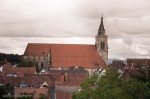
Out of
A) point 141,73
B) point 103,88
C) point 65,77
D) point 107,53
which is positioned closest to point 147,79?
point 141,73

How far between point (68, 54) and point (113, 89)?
9866cm

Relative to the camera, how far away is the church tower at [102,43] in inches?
5364

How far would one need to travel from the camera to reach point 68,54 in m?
140

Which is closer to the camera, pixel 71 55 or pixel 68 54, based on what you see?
pixel 71 55

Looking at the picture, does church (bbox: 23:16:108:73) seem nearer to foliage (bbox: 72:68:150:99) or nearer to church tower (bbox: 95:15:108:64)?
church tower (bbox: 95:15:108:64)

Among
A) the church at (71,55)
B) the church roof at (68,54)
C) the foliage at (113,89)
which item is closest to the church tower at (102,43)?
the church at (71,55)

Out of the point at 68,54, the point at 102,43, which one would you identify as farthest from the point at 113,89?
the point at 68,54

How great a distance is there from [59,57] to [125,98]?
99.3 meters

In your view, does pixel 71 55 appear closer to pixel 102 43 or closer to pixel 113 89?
pixel 102 43

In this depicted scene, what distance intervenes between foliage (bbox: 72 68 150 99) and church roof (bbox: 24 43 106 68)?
8996cm

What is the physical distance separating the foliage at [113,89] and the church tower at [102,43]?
8876cm

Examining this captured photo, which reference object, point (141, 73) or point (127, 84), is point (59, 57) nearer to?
point (141, 73)

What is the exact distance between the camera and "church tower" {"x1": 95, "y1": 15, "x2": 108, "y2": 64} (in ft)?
447

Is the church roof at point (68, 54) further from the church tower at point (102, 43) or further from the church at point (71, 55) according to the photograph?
the church tower at point (102, 43)
